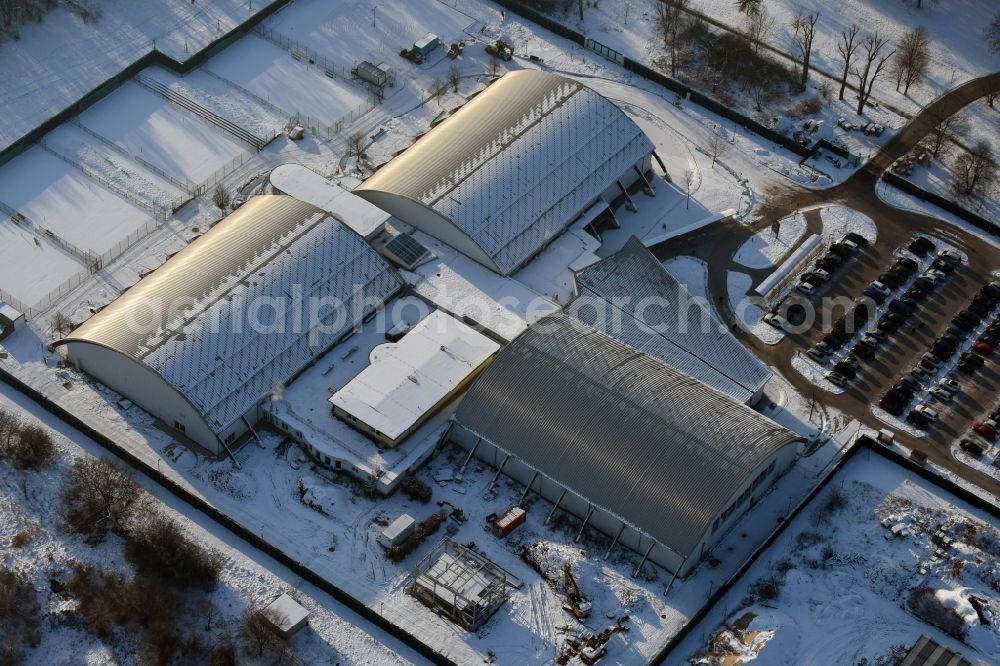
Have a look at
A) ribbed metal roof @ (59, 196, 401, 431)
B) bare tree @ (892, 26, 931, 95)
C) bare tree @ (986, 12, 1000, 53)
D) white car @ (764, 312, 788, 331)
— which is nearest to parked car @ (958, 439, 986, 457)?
white car @ (764, 312, 788, 331)

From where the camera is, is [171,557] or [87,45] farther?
[87,45]

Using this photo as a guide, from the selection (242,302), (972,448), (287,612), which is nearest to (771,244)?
(972,448)

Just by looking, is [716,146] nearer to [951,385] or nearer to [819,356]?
[819,356]

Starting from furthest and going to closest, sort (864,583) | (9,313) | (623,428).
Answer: (9,313), (623,428), (864,583)

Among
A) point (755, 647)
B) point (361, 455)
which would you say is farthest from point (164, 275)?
point (755, 647)

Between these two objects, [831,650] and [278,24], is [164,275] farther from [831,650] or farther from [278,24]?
[831,650]

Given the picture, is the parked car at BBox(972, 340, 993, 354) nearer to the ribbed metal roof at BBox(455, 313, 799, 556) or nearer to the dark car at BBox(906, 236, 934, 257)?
the dark car at BBox(906, 236, 934, 257)

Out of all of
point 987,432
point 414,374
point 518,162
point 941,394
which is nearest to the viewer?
point 414,374
